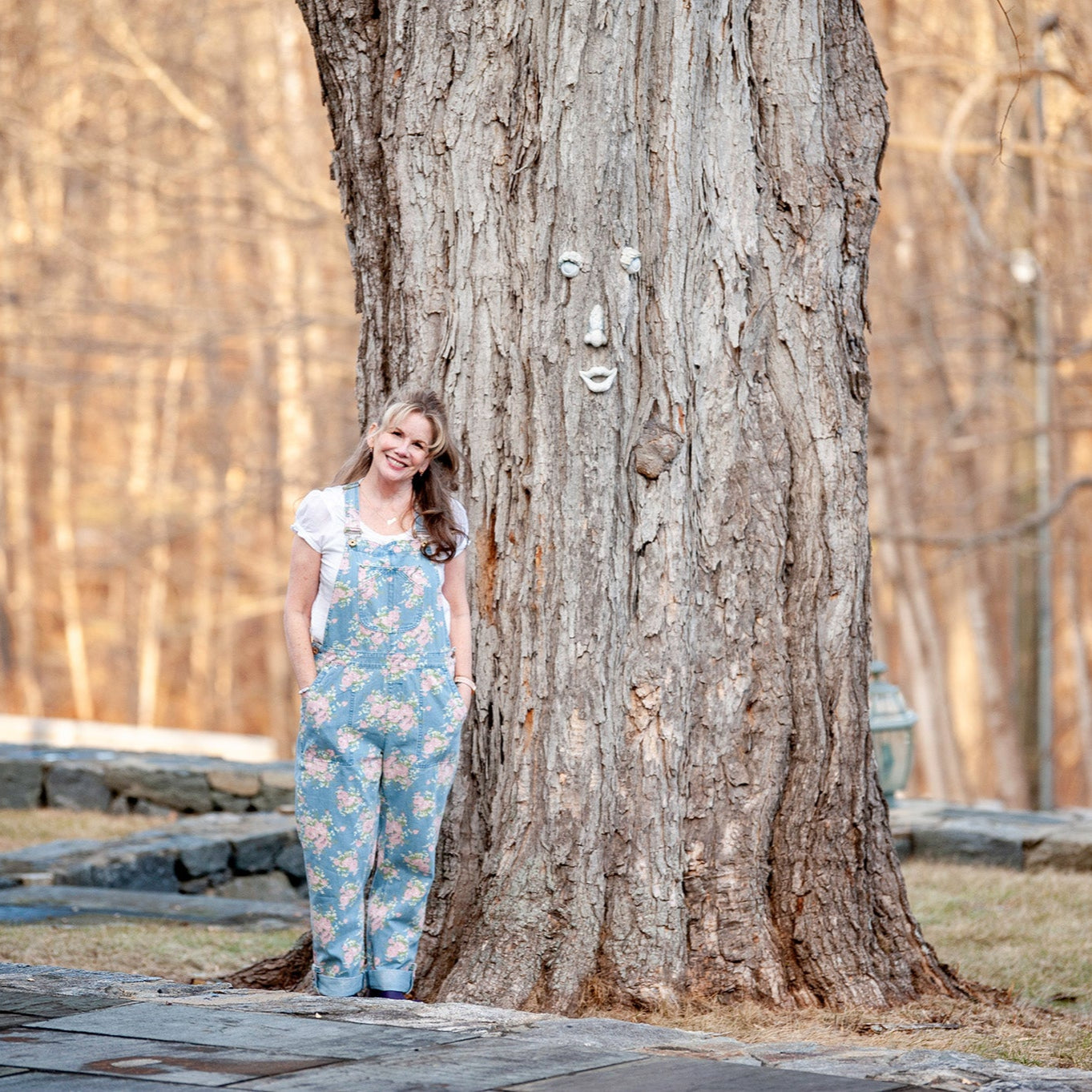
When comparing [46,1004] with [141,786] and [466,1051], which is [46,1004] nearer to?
[466,1051]

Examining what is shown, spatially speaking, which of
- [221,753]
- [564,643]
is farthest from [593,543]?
[221,753]

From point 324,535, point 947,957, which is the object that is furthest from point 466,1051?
point 947,957

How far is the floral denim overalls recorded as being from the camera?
15.0ft

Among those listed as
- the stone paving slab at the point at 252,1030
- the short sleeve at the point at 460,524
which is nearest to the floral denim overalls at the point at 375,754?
the short sleeve at the point at 460,524

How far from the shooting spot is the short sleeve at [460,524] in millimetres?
4734

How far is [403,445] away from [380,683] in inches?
26.1

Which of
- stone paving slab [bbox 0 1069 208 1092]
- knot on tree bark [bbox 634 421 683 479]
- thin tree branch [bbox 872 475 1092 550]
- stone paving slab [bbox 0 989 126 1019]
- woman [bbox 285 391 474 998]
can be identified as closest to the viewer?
stone paving slab [bbox 0 1069 208 1092]

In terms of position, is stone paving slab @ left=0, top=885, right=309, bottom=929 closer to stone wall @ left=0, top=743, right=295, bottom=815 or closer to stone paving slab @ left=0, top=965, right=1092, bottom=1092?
stone paving slab @ left=0, top=965, right=1092, bottom=1092

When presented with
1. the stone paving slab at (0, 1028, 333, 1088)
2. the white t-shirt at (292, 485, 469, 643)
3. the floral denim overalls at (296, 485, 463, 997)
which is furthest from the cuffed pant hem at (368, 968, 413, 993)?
the stone paving slab at (0, 1028, 333, 1088)

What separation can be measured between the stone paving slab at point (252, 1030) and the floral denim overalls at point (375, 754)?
0.67 m

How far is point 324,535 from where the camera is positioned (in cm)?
459

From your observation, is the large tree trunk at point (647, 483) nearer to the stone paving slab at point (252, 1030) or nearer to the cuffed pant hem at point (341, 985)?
the cuffed pant hem at point (341, 985)

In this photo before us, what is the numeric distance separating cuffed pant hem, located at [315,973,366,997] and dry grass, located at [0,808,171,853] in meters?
5.20

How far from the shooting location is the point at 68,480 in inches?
1160
